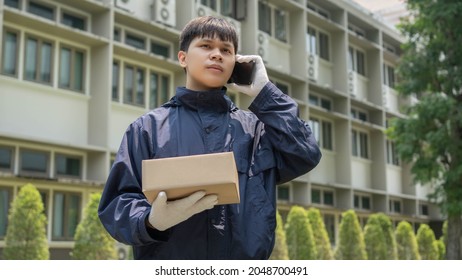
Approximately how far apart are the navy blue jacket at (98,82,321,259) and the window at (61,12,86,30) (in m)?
13.2

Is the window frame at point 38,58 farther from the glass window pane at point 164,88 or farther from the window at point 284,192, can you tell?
the window at point 284,192

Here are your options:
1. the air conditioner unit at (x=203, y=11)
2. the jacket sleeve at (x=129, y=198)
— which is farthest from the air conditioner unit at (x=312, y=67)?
the jacket sleeve at (x=129, y=198)

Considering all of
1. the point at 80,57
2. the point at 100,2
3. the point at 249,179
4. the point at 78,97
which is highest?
the point at 100,2

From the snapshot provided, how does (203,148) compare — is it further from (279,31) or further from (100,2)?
(279,31)

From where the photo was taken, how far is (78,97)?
14.8 metres

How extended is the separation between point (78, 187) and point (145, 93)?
3.38m

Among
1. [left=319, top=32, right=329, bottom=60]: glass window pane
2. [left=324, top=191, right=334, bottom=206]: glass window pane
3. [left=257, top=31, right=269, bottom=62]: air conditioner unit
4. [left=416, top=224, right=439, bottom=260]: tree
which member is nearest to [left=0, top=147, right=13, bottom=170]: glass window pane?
[left=257, top=31, right=269, bottom=62]: air conditioner unit

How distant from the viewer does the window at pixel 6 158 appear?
13.1 meters

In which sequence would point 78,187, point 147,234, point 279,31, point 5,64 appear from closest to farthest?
point 147,234 → point 5,64 → point 78,187 → point 279,31

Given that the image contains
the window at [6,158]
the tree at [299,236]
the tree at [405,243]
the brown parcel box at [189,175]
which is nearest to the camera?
the brown parcel box at [189,175]

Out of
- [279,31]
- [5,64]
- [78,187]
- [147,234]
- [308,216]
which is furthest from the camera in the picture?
[279,31]

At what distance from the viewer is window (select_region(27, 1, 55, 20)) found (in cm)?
1412

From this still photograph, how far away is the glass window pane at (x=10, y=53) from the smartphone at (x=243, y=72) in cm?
1170

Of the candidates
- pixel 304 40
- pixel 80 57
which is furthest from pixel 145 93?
pixel 304 40
